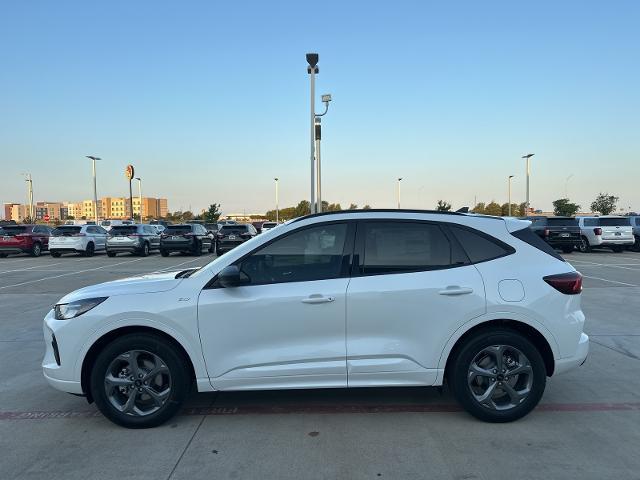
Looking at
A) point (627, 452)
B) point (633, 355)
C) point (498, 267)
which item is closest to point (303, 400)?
point (498, 267)

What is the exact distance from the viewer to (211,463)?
3.44 m

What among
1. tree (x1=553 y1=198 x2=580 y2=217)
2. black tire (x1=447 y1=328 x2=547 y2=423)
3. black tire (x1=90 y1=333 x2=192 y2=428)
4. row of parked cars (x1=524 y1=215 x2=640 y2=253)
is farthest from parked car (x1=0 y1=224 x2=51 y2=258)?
tree (x1=553 y1=198 x2=580 y2=217)

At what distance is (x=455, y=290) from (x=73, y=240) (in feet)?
79.1

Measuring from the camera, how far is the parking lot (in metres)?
3.35

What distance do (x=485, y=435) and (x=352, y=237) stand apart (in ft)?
6.16

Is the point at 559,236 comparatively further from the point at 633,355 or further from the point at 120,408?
the point at 120,408

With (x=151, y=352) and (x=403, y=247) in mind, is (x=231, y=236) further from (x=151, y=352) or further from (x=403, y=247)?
(x=403, y=247)

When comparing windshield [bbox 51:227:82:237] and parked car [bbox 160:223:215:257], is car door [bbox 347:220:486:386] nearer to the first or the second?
parked car [bbox 160:223:215:257]

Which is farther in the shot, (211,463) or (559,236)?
(559,236)

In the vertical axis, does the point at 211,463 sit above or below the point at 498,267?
below

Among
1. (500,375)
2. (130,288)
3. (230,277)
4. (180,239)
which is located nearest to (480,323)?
(500,375)

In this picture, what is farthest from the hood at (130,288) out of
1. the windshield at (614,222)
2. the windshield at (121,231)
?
the windshield at (614,222)

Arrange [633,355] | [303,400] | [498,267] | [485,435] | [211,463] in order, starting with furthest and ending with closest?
[633,355] < [303,400] < [498,267] < [485,435] < [211,463]

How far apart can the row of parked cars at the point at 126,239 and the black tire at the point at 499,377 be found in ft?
64.4
